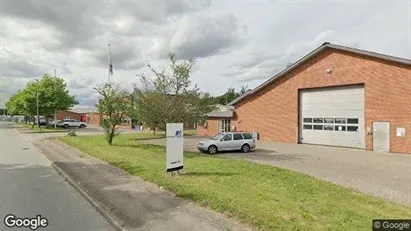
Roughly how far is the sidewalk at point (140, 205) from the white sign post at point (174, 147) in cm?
118

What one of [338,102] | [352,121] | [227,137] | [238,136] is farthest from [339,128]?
[227,137]

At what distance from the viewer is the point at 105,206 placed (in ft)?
25.1

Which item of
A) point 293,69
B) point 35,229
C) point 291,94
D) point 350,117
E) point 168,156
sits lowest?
point 35,229

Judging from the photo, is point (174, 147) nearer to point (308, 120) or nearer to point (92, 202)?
point (92, 202)

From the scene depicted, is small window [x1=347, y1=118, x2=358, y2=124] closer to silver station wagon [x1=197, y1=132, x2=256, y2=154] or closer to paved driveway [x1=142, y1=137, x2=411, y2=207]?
paved driveway [x1=142, y1=137, x2=411, y2=207]

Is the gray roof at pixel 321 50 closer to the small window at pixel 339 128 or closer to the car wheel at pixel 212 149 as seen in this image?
the small window at pixel 339 128

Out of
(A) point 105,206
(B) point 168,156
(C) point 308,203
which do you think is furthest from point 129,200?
(C) point 308,203

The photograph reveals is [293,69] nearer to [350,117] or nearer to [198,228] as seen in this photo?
[350,117]

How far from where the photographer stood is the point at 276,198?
8.00 meters

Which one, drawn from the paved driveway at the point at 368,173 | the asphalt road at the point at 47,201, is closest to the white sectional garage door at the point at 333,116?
the paved driveway at the point at 368,173

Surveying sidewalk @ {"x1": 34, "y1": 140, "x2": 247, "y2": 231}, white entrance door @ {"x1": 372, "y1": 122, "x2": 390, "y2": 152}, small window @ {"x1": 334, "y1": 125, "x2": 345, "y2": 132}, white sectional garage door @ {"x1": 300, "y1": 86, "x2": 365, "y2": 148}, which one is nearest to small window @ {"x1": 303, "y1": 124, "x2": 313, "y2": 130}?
white sectional garage door @ {"x1": 300, "y1": 86, "x2": 365, "y2": 148}

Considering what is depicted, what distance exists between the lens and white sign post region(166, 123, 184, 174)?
36.2 ft

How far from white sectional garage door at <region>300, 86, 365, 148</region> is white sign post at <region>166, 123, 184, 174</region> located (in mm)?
16050

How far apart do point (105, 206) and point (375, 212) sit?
19.6 feet
